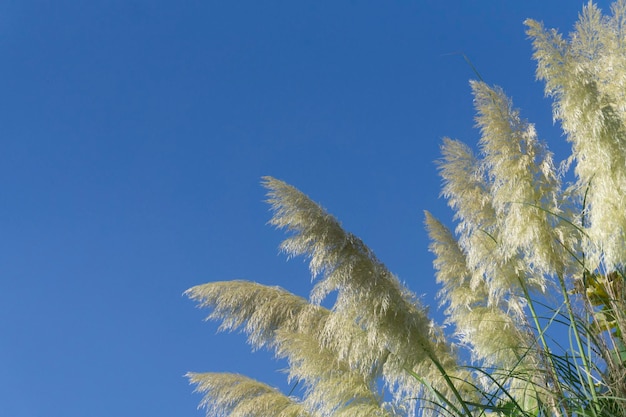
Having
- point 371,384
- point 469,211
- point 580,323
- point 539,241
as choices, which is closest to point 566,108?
point 539,241

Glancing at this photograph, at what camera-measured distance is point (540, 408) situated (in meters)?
1.56

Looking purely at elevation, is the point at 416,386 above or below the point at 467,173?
below

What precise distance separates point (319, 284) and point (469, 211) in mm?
1085

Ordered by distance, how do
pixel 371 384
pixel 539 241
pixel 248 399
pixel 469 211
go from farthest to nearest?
pixel 248 399, pixel 371 384, pixel 469 211, pixel 539 241

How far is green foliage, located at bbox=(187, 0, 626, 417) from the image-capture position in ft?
8.57

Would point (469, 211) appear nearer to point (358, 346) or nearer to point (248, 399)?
point (358, 346)

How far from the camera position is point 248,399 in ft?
19.1

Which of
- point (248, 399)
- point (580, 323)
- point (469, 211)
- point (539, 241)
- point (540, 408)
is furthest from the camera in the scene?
point (248, 399)

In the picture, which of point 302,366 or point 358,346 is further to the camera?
point 302,366

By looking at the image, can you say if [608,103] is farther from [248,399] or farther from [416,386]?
[248,399]

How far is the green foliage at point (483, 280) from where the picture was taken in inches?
103

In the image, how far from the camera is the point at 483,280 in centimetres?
512

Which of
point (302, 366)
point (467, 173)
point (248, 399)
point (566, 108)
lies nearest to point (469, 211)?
point (467, 173)

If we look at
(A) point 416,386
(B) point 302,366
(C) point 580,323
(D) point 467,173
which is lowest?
(C) point 580,323
